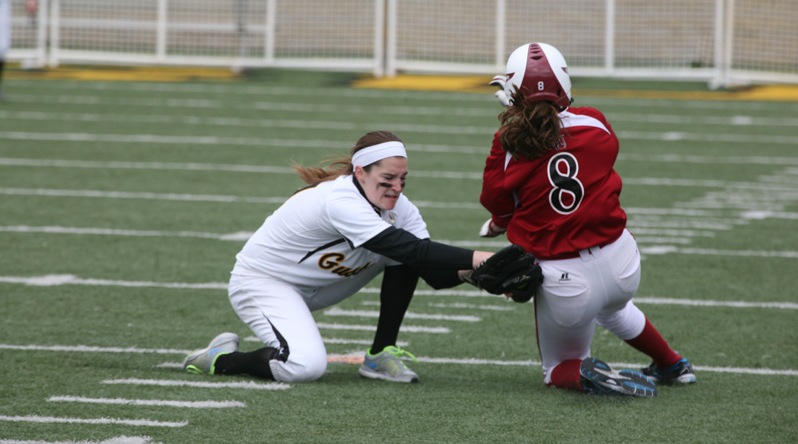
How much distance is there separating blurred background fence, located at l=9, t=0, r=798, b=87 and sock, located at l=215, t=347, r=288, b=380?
13.1 meters

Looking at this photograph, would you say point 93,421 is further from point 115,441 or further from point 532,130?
point 532,130

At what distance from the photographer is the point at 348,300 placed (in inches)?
272

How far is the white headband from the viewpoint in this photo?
4.95 meters

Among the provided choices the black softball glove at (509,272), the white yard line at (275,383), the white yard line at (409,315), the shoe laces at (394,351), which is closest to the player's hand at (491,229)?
the black softball glove at (509,272)

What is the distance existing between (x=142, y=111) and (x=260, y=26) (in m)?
4.19

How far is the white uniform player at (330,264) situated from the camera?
16.1 ft

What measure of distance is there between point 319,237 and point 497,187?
2.58ft

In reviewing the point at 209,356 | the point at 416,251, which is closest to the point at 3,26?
the point at 209,356

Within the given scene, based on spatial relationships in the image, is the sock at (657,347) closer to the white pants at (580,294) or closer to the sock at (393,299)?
the white pants at (580,294)

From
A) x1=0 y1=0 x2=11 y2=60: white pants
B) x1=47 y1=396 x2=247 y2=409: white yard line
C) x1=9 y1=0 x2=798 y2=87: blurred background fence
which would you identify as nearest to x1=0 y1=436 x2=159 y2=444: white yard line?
x1=47 y1=396 x2=247 y2=409: white yard line

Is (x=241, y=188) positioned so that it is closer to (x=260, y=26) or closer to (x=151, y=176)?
(x=151, y=176)

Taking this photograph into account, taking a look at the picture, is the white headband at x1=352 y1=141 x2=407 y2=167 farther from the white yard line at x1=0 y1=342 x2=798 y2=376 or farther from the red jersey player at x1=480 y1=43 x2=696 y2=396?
the white yard line at x1=0 y1=342 x2=798 y2=376

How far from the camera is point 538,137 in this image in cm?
463

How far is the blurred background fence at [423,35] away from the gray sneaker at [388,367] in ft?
42.6
